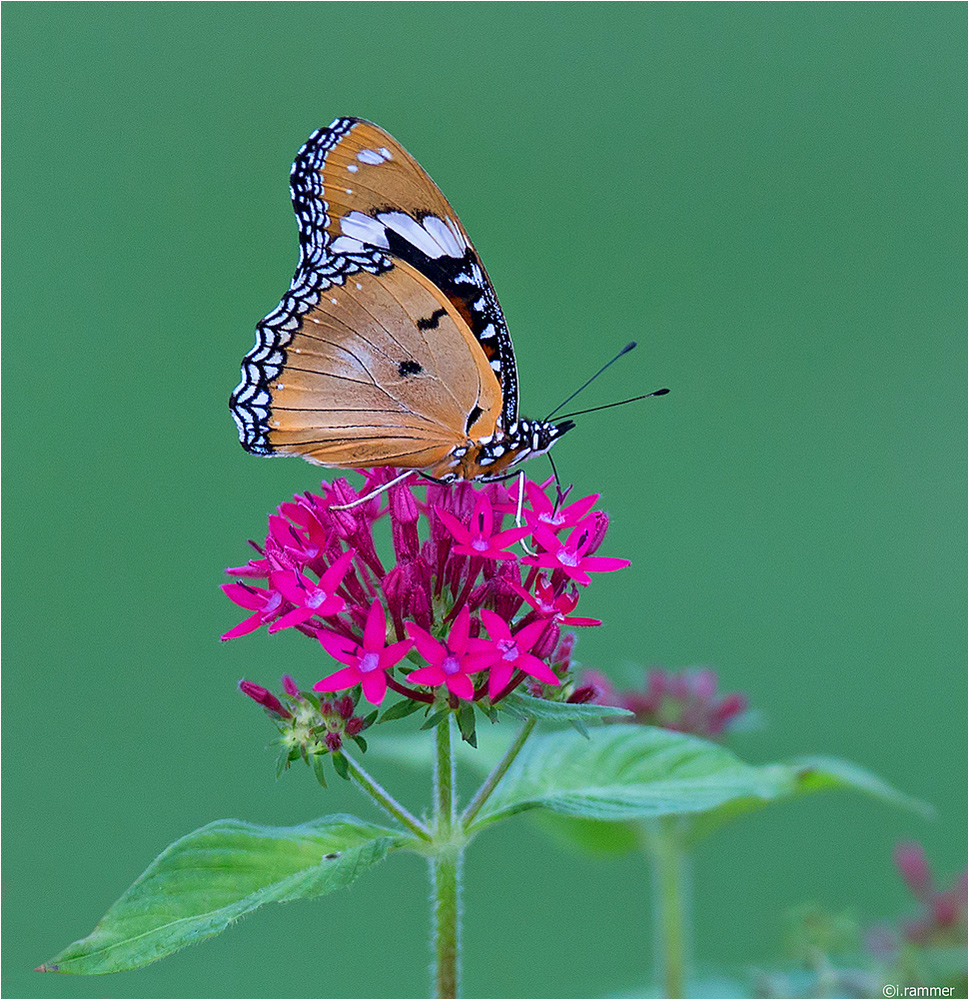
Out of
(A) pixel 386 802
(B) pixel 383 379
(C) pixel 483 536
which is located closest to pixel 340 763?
(A) pixel 386 802

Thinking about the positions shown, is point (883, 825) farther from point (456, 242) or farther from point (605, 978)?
point (456, 242)

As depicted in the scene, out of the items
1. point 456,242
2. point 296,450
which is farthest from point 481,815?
point 456,242

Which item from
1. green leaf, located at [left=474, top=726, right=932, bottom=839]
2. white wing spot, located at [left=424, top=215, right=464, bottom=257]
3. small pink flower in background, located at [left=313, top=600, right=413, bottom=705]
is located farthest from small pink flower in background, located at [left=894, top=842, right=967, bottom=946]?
white wing spot, located at [left=424, top=215, right=464, bottom=257]

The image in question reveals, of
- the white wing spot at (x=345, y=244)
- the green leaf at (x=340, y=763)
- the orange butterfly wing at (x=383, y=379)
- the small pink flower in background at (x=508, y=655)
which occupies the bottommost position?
the green leaf at (x=340, y=763)

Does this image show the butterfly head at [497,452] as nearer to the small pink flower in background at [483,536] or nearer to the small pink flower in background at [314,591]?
the small pink flower in background at [483,536]

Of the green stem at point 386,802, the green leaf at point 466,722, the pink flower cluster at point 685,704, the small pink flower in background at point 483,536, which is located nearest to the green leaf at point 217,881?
the green stem at point 386,802

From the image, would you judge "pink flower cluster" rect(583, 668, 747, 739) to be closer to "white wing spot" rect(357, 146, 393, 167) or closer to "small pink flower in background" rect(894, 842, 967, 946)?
"small pink flower in background" rect(894, 842, 967, 946)
